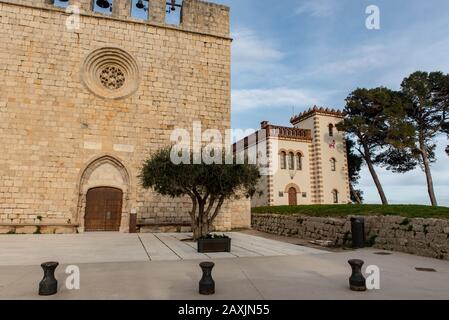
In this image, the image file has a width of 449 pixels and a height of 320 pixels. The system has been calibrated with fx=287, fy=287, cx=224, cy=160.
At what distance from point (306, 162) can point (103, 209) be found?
17.2 m

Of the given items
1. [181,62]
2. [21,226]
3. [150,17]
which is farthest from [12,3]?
[21,226]

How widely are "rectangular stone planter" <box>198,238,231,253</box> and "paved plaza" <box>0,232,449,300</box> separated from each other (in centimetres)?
27

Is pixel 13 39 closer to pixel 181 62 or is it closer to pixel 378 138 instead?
pixel 181 62

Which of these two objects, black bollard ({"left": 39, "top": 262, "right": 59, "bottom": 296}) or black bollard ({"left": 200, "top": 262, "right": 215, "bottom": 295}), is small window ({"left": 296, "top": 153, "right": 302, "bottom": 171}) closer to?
black bollard ({"left": 200, "top": 262, "right": 215, "bottom": 295})

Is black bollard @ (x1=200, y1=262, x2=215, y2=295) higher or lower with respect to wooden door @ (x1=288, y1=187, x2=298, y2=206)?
lower

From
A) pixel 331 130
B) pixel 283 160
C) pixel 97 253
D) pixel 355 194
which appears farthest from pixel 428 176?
pixel 97 253

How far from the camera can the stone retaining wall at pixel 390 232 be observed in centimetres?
733

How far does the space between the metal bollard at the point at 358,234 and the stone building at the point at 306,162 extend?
1351 centimetres

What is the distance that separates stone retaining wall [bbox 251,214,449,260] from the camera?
24.0ft

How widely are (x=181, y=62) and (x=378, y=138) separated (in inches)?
738

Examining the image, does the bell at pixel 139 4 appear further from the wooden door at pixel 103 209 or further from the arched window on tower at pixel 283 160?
the arched window on tower at pixel 283 160

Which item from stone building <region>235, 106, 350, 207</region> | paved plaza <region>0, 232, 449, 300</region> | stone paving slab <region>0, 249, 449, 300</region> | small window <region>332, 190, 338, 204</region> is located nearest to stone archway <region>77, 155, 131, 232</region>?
paved plaza <region>0, 232, 449, 300</region>

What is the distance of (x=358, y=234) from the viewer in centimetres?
928
